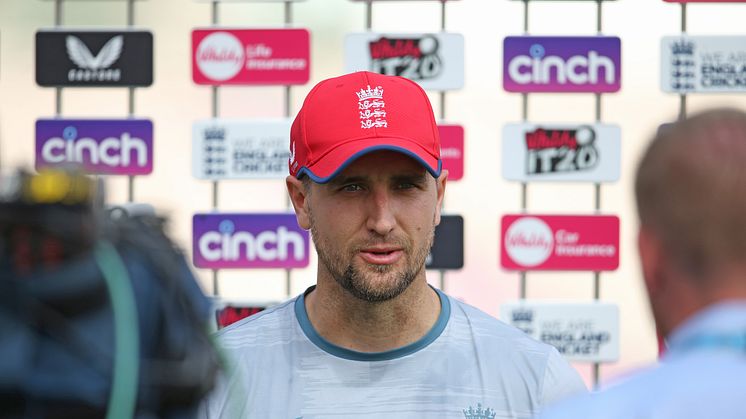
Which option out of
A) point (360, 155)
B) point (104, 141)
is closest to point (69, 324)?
point (360, 155)

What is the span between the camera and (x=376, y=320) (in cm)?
156

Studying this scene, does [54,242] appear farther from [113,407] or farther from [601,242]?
[601,242]

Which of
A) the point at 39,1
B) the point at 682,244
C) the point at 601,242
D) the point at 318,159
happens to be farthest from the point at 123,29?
the point at 682,244

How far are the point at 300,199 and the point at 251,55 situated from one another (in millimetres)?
2006

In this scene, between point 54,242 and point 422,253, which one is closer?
point 54,242

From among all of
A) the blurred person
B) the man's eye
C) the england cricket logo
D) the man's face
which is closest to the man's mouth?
the man's face

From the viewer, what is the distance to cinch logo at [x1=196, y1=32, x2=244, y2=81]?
3.60 metres

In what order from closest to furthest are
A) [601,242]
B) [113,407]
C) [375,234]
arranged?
[113,407]
[375,234]
[601,242]

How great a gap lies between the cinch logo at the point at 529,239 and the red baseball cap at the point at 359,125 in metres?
1.95

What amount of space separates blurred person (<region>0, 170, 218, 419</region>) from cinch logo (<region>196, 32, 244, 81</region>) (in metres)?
3.09

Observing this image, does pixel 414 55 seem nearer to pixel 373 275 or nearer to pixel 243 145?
pixel 243 145

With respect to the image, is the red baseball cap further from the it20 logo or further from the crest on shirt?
the it20 logo

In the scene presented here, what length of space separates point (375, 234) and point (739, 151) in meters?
0.85

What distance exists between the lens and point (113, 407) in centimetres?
57
